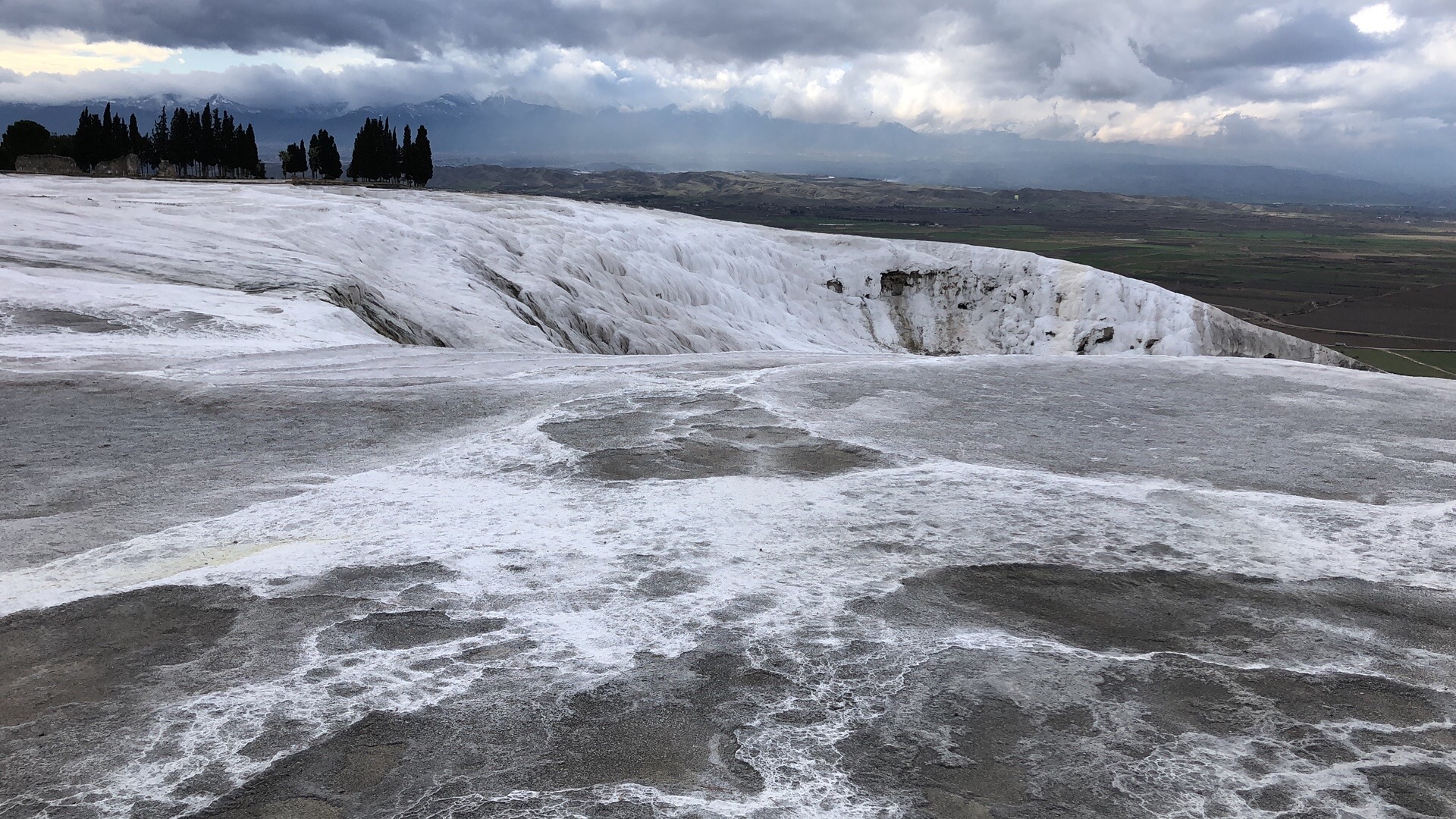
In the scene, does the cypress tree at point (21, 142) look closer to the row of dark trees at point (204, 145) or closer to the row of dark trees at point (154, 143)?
the row of dark trees at point (154, 143)

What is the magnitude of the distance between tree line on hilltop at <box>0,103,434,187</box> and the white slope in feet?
94.6

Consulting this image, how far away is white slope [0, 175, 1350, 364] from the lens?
57.4ft

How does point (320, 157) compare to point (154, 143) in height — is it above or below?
below

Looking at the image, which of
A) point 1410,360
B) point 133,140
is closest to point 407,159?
point 133,140

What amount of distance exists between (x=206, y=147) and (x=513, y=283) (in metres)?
52.2

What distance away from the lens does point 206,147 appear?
227ft

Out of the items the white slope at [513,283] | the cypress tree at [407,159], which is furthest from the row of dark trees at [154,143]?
the white slope at [513,283]

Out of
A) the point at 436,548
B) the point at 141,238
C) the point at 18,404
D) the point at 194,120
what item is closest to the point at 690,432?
the point at 436,548

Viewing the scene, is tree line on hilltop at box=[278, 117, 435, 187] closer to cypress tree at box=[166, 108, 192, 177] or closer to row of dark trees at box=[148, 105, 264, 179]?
row of dark trees at box=[148, 105, 264, 179]

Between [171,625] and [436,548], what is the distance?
1.76 meters

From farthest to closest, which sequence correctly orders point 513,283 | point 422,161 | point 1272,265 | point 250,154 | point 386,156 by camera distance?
point 1272,265
point 422,161
point 386,156
point 250,154
point 513,283

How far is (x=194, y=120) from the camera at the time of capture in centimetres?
7075

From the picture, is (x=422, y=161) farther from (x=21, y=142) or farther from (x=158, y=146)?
(x=21, y=142)

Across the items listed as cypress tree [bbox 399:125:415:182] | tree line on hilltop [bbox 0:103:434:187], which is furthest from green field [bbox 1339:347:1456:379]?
cypress tree [bbox 399:125:415:182]
